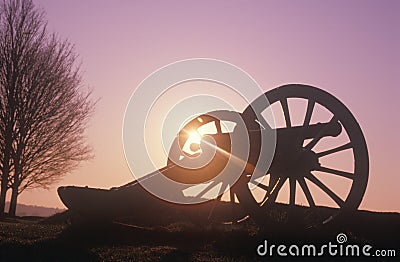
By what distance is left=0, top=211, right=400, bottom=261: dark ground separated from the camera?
352 inches

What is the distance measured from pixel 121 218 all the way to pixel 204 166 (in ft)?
5.63

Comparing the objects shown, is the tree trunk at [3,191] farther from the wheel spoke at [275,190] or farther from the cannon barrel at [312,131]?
the cannon barrel at [312,131]

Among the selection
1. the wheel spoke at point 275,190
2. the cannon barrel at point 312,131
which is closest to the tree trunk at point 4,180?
the wheel spoke at point 275,190

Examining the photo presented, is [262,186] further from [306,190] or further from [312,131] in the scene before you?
[312,131]

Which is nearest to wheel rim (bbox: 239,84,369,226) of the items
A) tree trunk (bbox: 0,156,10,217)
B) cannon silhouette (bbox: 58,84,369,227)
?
cannon silhouette (bbox: 58,84,369,227)

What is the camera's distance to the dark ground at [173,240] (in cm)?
894

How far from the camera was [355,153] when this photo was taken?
432 inches

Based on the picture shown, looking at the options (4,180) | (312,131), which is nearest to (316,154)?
(312,131)
